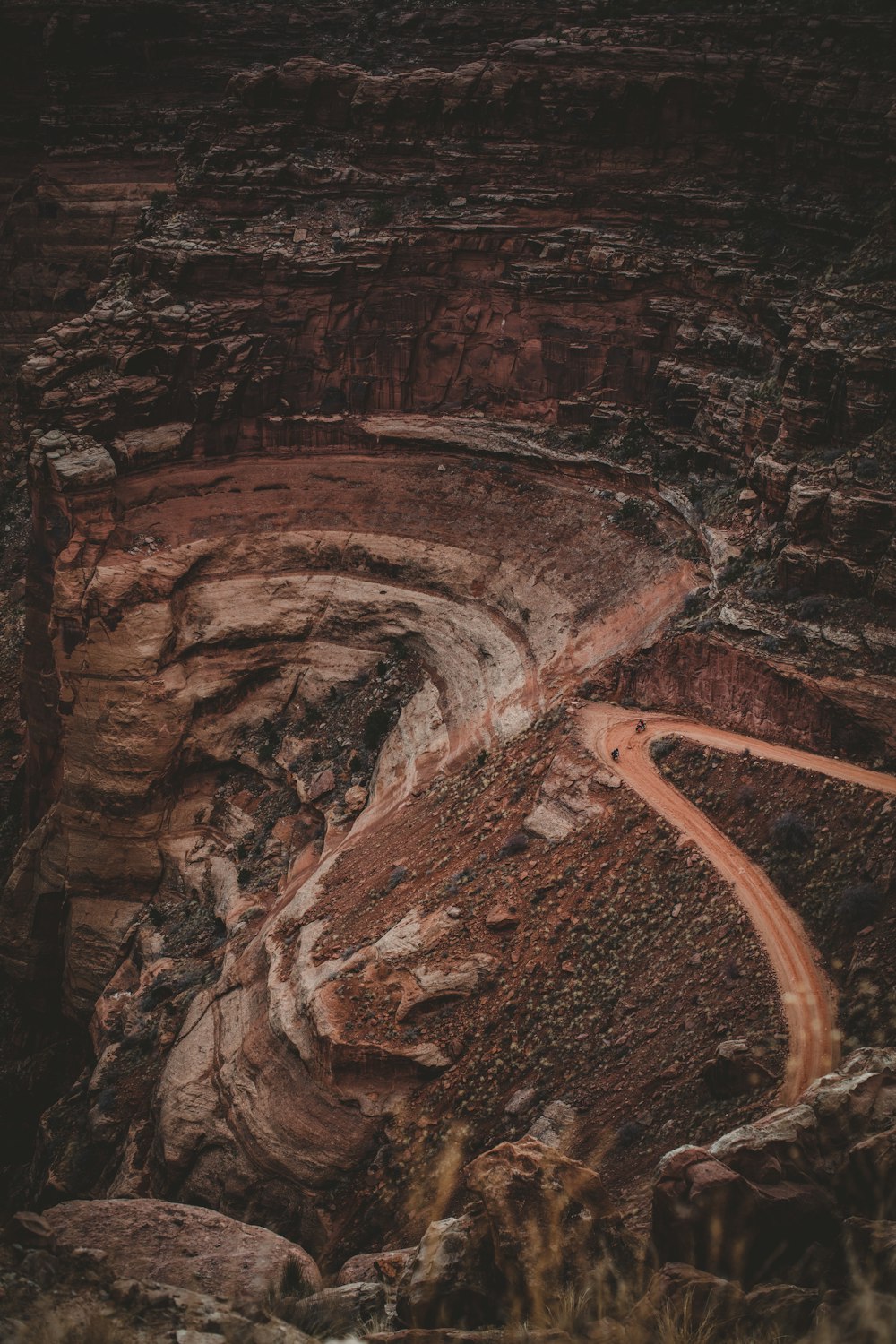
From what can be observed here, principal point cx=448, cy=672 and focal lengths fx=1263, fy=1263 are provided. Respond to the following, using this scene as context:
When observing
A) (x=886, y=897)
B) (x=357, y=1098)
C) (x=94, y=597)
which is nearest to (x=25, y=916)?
(x=94, y=597)

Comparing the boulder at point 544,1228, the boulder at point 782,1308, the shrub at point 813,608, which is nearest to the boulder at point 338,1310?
the boulder at point 544,1228

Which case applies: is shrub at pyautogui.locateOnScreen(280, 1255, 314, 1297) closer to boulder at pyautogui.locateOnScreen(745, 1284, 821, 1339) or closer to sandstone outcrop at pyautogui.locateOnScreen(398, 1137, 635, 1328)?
sandstone outcrop at pyautogui.locateOnScreen(398, 1137, 635, 1328)

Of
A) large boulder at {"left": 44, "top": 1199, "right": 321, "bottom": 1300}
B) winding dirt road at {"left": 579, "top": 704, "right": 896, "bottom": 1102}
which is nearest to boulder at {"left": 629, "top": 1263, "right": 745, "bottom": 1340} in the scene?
winding dirt road at {"left": 579, "top": 704, "right": 896, "bottom": 1102}

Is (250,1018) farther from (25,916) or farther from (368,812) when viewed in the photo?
(25,916)

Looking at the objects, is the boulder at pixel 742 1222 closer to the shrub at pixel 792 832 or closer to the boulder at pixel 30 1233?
the boulder at pixel 30 1233

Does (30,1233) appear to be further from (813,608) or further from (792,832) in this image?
(813,608)

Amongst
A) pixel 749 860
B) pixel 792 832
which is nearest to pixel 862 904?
pixel 792 832
